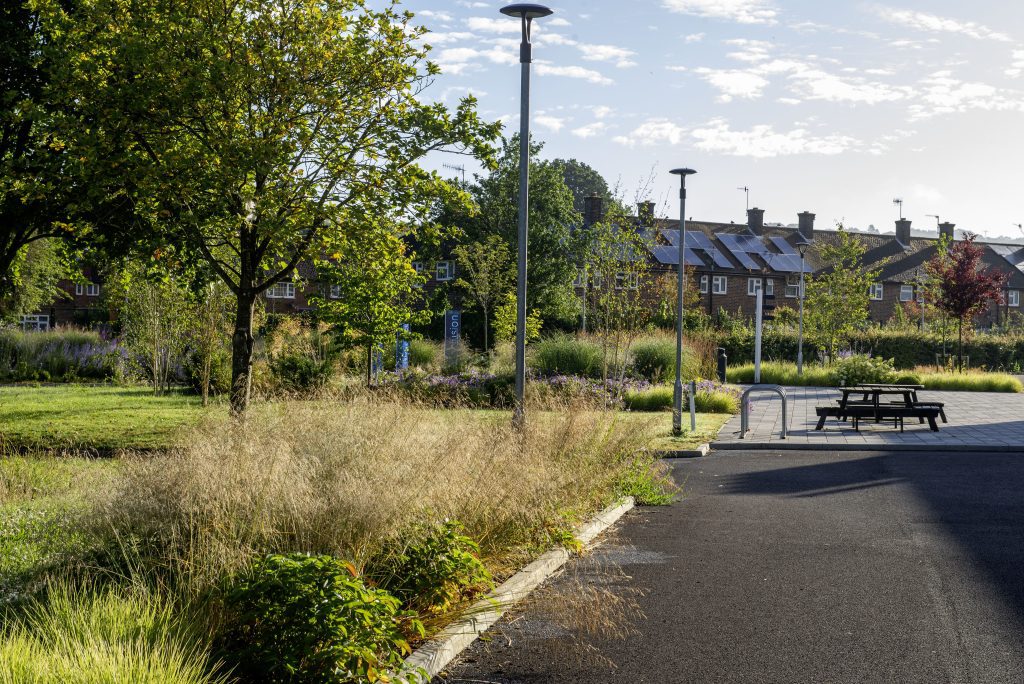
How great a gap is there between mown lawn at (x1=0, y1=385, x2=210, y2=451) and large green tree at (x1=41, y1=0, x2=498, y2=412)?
215 centimetres

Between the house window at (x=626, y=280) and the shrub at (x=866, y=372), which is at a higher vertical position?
the house window at (x=626, y=280)

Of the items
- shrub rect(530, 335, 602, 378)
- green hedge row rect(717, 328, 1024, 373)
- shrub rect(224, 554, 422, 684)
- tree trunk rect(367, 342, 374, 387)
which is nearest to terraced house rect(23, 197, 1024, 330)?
green hedge row rect(717, 328, 1024, 373)

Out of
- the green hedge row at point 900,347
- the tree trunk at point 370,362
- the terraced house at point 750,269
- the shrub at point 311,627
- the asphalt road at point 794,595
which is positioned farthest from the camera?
the terraced house at point 750,269

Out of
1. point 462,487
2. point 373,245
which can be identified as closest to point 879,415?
point 373,245

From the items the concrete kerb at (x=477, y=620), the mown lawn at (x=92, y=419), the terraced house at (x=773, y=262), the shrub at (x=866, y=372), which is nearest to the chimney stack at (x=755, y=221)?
the terraced house at (x=773, y=262)

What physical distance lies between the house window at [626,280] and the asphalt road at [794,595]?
11027 mm

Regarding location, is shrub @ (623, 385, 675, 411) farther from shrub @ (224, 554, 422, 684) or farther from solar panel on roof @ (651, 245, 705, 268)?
solar panel on roof @ (651, 245, 705, 268)

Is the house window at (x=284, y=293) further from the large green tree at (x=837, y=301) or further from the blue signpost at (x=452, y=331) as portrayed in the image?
the large green tree at (x=837, y=301)

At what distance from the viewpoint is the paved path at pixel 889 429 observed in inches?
648

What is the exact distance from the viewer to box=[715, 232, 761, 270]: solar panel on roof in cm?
6372

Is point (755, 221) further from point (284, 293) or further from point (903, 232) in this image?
point (284, 293)

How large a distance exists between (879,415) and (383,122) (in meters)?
11.0

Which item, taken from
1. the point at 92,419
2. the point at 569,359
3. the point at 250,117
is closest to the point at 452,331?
the point at 569,359

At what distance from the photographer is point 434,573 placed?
5695 mm
